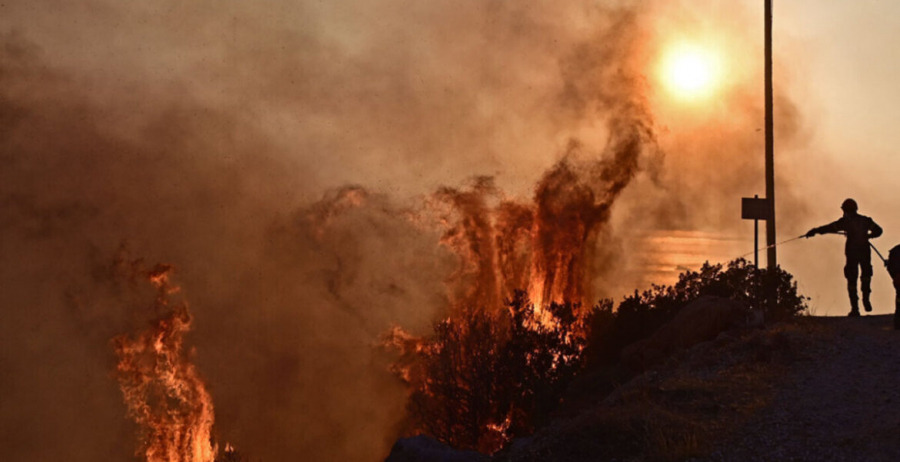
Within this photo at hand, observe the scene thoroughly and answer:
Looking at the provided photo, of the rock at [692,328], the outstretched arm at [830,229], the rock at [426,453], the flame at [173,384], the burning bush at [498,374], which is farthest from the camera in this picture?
the flame at [173,384]

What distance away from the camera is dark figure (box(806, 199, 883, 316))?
1834 cm

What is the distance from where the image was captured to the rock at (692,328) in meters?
17.9

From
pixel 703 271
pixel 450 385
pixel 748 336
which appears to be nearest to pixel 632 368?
pixel 748 336

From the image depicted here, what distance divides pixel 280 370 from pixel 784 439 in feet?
354

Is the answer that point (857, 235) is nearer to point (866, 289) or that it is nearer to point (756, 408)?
point (866, 289)

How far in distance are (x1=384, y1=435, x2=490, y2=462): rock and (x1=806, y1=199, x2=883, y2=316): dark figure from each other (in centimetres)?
806

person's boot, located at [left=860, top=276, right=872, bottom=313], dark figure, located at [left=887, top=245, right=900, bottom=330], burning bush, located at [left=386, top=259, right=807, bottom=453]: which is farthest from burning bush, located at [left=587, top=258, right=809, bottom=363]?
dark figure, located at [left=887, top=245, right=900, bottom=330]

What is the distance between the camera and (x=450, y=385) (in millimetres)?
25938

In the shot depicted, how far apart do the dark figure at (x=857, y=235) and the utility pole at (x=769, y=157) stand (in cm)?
415

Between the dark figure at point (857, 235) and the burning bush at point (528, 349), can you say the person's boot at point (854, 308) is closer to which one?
the dark figure at point (857, 235)

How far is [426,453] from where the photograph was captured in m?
15.2

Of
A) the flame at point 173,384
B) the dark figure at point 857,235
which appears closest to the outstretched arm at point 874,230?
the dark figure at point 857,235

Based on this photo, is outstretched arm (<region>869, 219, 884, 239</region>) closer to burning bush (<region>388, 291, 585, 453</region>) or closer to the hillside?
the hillside

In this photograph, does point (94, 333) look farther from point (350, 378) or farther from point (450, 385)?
point (450, 385)
